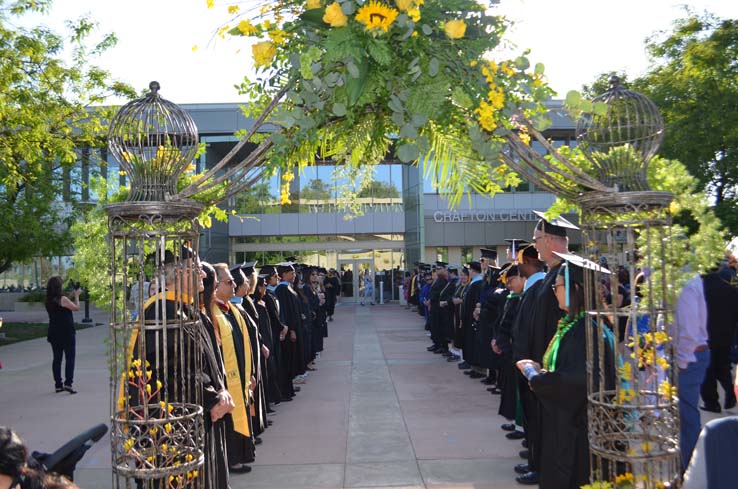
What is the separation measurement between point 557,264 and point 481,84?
100 inches

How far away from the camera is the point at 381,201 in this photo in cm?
3481

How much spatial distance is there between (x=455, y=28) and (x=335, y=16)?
22.2 inches

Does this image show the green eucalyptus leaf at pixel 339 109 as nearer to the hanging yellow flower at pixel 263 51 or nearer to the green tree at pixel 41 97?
the hanging yellow flower at pixel 263 51

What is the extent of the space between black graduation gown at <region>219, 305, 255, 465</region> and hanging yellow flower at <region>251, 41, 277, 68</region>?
10.0 feet

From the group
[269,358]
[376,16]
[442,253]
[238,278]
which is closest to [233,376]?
[238,278]

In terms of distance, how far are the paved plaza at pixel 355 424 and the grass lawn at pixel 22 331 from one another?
5.42 metres

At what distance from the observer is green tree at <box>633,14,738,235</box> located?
16641mm

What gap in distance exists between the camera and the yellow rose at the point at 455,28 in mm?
3160

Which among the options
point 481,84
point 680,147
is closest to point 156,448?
point 481,84

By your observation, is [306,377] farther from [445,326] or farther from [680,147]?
[680,147]

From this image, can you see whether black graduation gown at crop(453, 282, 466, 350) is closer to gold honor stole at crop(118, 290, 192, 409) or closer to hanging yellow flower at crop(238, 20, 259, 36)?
gold honor stole at crop(118, 290, 192, 409)

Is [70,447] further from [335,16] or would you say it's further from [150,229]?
[335,16]

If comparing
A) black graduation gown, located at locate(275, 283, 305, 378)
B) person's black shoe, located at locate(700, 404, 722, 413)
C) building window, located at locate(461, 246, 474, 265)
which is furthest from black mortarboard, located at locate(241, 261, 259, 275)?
building window, located at locate(461, 246, 474, 265)

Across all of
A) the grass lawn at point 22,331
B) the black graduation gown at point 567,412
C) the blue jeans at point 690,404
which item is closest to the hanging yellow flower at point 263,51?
the black graduation gown at point 567,412
